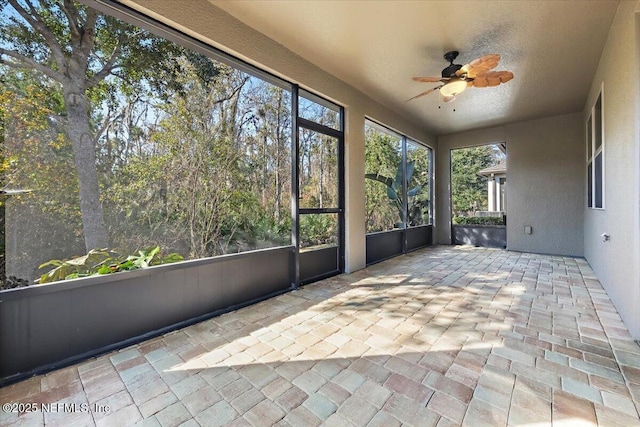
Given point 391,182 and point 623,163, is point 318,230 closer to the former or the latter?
point 391,182

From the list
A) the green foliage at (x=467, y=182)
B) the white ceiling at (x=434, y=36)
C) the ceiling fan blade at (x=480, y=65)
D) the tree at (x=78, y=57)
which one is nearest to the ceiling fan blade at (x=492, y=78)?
the ceiling fan blade at (x=480, y=65)

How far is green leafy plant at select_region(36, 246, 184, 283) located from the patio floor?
0.67 metres

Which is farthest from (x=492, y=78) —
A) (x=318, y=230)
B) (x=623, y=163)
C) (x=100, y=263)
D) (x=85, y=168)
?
(x=100, y=263)

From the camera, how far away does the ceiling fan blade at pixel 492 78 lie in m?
3.30

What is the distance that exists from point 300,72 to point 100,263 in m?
3.17

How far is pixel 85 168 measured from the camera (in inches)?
87.4

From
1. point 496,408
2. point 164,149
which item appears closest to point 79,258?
point 164,149

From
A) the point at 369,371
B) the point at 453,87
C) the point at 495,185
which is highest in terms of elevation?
the point at 453,87

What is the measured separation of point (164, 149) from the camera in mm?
2762

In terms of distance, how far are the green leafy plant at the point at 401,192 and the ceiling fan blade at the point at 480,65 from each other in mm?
2266

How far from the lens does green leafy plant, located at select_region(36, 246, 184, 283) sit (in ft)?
6.79

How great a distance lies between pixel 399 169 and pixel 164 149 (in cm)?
493

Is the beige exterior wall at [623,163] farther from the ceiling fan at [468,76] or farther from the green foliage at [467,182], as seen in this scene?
the green foliage at [467,182]

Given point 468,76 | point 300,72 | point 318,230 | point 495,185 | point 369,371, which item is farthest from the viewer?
point 495,185
